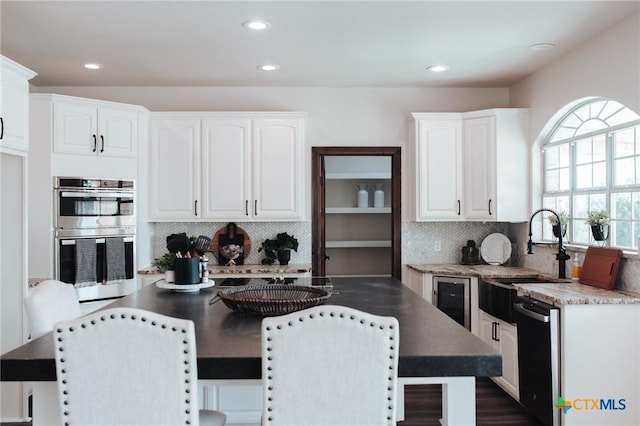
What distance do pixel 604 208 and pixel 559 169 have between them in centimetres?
74

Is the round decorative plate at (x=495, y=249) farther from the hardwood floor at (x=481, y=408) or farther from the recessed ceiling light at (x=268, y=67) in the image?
the recessed ceiling light at (x=268, y=67)

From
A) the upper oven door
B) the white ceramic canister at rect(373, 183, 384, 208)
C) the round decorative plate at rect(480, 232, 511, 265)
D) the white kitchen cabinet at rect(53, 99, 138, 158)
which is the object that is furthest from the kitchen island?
the white ceramic canister at rect(373, 183, 384, 208)

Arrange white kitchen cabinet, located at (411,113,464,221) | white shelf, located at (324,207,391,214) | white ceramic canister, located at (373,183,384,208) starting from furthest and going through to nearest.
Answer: white ceramic canister, located at (373,183,384,208), white shelf, located at (324,207,391,214), white kitchen cabinet, located at (411,113,464,221)

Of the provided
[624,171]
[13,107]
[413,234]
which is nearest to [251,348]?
[13,107]

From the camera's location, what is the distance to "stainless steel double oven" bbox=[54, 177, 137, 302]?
403 centimetres

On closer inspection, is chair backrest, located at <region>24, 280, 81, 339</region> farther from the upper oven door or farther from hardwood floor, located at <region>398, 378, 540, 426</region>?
hardwood floor, located at <region>398, 378, 540, 426</region>

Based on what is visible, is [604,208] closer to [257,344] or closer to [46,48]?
[257,344]

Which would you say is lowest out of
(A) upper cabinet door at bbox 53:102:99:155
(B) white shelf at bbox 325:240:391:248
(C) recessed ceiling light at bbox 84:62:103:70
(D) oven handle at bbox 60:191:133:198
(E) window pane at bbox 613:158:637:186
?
(B) white shelf at bbox 325:240:391:248

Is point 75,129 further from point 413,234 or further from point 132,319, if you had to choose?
point 413,234

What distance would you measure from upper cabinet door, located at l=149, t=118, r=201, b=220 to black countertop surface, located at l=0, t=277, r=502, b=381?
7.79ft

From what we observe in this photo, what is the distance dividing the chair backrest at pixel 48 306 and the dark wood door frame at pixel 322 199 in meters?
2.92

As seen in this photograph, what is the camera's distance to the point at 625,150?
11.7 ft

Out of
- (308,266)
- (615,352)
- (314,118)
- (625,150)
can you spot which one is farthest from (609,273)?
(314,118)

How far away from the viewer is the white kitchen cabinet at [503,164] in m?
4.68
